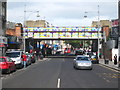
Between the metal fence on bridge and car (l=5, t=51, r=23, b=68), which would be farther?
the metal fence on bridge

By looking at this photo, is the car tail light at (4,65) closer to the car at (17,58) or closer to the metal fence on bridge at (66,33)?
the car at (17,58)

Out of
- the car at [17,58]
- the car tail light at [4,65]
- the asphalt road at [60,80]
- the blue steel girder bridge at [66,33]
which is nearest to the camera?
the asphalt road at [60,80]

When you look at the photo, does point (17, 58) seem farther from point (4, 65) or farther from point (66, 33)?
point (66, 33)

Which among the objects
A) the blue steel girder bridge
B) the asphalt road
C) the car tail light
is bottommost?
the asphalt road

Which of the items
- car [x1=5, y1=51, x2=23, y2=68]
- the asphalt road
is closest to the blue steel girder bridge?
car [x1=5, y1=51, x2=23, y2=68]

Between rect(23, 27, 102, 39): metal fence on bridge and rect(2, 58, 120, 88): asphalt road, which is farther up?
rect(23, 27, 102, 39): metal fence on bridge

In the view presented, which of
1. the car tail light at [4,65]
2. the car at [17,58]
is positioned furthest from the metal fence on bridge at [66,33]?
the car tail light at [4,65]

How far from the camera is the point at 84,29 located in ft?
206

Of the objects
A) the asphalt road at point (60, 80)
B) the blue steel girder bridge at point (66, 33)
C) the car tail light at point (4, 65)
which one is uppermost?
the blue steel girder bridge at point (66, 33)

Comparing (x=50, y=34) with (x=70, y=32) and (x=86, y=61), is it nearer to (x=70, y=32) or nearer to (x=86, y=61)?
(x=70, y=32)

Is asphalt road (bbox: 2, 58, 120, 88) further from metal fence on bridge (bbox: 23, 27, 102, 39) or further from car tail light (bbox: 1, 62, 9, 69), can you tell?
metal fence on bridge (bbox: 23, 27, 102, 39)

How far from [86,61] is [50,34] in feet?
119

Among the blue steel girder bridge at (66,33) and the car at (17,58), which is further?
the blue steel girder bridge at (66,33)

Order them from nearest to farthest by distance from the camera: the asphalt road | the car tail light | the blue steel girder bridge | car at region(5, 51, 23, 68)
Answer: the asphalt road
the car tail light
car at region(5, 51, 23, 68)
the blue steel girder bridge
